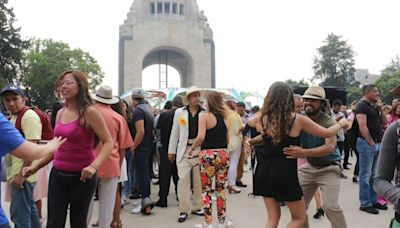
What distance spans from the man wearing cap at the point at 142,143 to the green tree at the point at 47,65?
43155 millimetres

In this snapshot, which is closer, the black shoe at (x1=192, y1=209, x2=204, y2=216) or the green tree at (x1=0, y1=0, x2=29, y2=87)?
the black shoe at (x1=192, y1=209, x2=204, y2=216)

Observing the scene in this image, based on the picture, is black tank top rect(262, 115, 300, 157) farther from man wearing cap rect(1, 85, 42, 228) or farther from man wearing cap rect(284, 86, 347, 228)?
man wearing cap rect(1, 85, 42, 228)

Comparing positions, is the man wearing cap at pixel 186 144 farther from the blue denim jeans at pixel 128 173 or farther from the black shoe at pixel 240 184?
the black shoe at pixel 240 184

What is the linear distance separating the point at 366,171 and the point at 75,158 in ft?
16.9

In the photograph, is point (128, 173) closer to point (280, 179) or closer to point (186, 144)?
point (186, 144)

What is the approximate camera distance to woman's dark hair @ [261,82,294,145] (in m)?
3.68

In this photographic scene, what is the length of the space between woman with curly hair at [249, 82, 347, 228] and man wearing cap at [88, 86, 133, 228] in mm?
1789

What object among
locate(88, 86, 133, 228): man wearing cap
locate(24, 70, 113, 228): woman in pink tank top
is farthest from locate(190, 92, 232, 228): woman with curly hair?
locate(24, 70, 113, 228): woman in pink tank top

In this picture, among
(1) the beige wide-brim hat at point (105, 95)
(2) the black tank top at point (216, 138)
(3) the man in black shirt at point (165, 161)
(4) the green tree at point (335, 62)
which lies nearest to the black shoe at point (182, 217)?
(3) the man in black shirt at point (165, 161)

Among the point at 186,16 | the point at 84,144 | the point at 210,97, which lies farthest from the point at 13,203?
the point at 186,16

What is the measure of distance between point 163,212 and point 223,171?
1.87 m

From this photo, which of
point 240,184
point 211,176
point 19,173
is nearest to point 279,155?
point 211,176

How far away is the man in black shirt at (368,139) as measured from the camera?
266 inches

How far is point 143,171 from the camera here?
6.92 m
